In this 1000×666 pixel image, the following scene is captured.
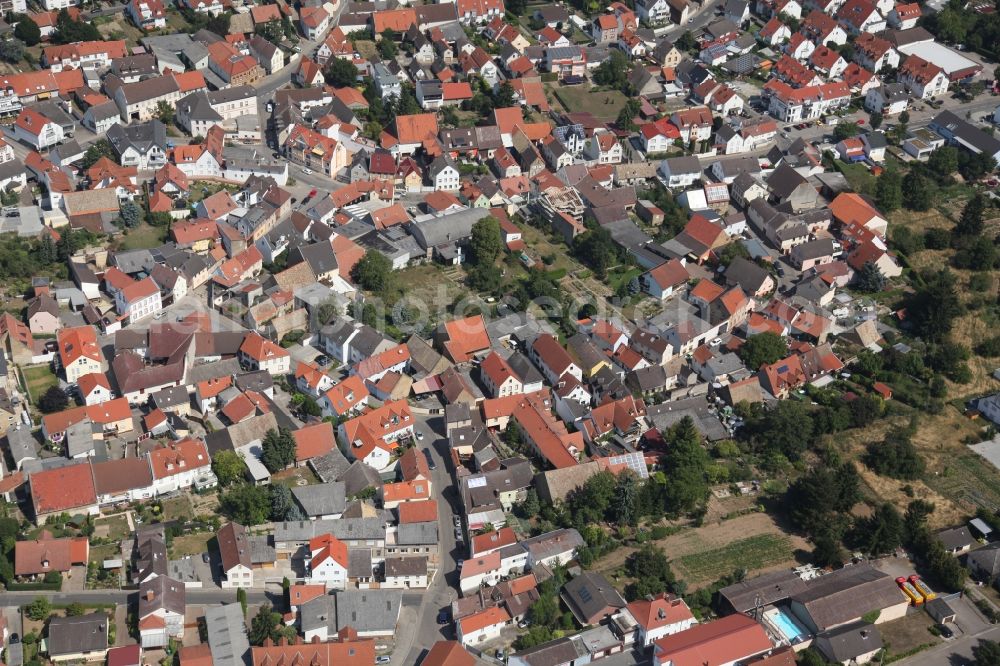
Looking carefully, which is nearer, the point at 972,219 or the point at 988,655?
the point at 988,655

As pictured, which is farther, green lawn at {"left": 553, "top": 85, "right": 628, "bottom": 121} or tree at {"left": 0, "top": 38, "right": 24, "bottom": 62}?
green lawn at {"left": 553, "top": 85, "right": 628, "bottom": 121}

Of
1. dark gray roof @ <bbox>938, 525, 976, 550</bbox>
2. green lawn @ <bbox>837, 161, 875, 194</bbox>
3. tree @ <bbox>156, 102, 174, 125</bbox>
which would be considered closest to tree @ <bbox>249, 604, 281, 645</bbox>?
dark gray roof @ <bbox>938, 525, 976, 550</bbox>

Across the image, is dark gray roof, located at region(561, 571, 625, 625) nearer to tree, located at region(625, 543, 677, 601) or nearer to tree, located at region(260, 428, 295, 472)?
tree, located at region(625, 543, 677, 601)

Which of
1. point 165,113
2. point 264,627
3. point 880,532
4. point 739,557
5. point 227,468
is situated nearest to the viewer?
point 264,627

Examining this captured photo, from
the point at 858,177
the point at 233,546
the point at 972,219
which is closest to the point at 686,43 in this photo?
the point at 858,177

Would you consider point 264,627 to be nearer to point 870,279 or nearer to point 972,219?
point 870,279

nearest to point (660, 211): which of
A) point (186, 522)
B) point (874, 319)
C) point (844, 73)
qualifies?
point (874, 319)

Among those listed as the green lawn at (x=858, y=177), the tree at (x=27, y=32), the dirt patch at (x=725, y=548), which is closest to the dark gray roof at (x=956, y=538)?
the dirt patch at (x=725, y=548)
